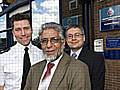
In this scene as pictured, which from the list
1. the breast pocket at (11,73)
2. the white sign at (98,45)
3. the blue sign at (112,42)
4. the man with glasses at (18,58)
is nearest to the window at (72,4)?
the white sign at (98,45)

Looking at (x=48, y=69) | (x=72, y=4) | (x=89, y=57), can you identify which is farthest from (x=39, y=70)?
(x=72, y=4)

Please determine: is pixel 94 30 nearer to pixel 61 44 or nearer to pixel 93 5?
pixel 93 5

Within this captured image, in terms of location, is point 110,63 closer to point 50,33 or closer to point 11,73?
point 11,73

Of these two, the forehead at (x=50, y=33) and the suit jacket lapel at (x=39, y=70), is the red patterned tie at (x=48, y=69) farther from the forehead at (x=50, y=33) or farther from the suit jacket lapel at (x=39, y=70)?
the forehead at (x=50, y=33)

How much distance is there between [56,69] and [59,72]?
0.14 ft

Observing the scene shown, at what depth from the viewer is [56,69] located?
7.41 feet

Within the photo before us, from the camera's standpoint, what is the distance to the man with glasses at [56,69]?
2164 mm

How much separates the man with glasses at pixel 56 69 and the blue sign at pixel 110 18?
363 cm

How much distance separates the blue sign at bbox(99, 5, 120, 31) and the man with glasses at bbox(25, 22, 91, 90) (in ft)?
11.9

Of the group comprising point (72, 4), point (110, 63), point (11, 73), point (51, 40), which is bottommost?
point (110, 63)

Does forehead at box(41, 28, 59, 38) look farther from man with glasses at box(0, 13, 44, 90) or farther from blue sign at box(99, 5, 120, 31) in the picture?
blue sign at box(99, 5, 120, 31)

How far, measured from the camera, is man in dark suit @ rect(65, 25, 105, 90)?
326 cm

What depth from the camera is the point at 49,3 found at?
19.8 ft

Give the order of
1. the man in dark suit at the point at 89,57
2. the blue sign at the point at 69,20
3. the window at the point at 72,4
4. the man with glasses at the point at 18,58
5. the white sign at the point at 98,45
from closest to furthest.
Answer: the man with glasses at the point at 18,58, the man in dark suit at the point at 89,57, the white sign at the point at 98,45, the blue sign at the point at 69,20, the window at the point at 72,4
